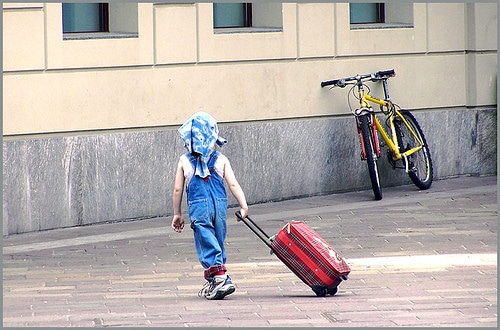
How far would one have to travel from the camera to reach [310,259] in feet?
27.7

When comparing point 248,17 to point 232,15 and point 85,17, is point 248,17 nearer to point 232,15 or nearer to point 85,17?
point 232,15

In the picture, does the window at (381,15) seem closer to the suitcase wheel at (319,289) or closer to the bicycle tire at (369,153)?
the bicycle tire at (369,153)

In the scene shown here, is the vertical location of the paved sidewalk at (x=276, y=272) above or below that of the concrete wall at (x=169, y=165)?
below

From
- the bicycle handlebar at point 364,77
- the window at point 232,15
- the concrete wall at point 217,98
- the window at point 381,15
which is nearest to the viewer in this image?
the concrete wall at point 217,98

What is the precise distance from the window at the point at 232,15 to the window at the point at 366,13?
132 cm

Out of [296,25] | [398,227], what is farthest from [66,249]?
[296,25]

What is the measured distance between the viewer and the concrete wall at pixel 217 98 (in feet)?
38.1

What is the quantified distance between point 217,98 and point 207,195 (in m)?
4.40

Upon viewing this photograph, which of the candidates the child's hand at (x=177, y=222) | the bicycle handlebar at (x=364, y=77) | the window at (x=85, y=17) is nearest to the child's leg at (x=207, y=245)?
the child's hand at (x=177, y=222)

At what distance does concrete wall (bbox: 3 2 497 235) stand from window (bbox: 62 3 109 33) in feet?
0.64

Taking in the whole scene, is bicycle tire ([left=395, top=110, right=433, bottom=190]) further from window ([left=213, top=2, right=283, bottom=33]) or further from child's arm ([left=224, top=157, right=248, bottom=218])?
child's arm ([left=224, top=157, right=248, bottom=218])

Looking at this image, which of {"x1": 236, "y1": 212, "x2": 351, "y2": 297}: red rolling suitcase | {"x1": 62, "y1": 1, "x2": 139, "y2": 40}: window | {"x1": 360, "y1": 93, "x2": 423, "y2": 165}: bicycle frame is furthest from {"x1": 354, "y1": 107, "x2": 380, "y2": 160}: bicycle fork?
{"x1": 236, "y1": 212, "x2": 351, "y2": 297}: red rolling suitcase

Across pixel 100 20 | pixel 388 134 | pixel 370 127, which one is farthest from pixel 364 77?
pixel 100 20

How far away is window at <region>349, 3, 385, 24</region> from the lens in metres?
14.2
